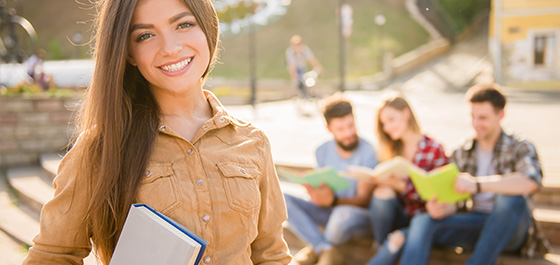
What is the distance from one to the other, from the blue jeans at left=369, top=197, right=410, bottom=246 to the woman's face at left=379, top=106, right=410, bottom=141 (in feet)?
1.57

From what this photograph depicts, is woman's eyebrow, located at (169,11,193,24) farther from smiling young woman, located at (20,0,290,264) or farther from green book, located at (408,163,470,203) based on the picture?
green book, located at (408,163,470,203)

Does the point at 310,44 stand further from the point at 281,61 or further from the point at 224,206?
the point at 224,206

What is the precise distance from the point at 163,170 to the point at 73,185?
0.76ft

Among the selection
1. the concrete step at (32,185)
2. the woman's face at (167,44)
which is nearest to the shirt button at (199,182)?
the woman's face at (167,44)

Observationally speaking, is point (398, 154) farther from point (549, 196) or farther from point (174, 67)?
point (174, 67)

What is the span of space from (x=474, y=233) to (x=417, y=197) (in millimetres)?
457

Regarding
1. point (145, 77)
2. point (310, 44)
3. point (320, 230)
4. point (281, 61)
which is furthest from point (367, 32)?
point (145, 77)

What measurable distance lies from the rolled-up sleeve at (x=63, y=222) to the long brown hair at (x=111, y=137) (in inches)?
0.9

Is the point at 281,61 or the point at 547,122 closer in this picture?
the point at 547,122

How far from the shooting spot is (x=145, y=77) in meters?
1.43

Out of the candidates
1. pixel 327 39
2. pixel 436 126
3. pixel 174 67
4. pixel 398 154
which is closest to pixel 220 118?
pixel 174 67

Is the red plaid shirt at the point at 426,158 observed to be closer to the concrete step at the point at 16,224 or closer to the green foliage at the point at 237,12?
the concrete step at the point at 16,224

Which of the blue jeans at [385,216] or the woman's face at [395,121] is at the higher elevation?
the woman's face at [395,121]

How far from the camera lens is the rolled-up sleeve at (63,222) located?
1246 mm
